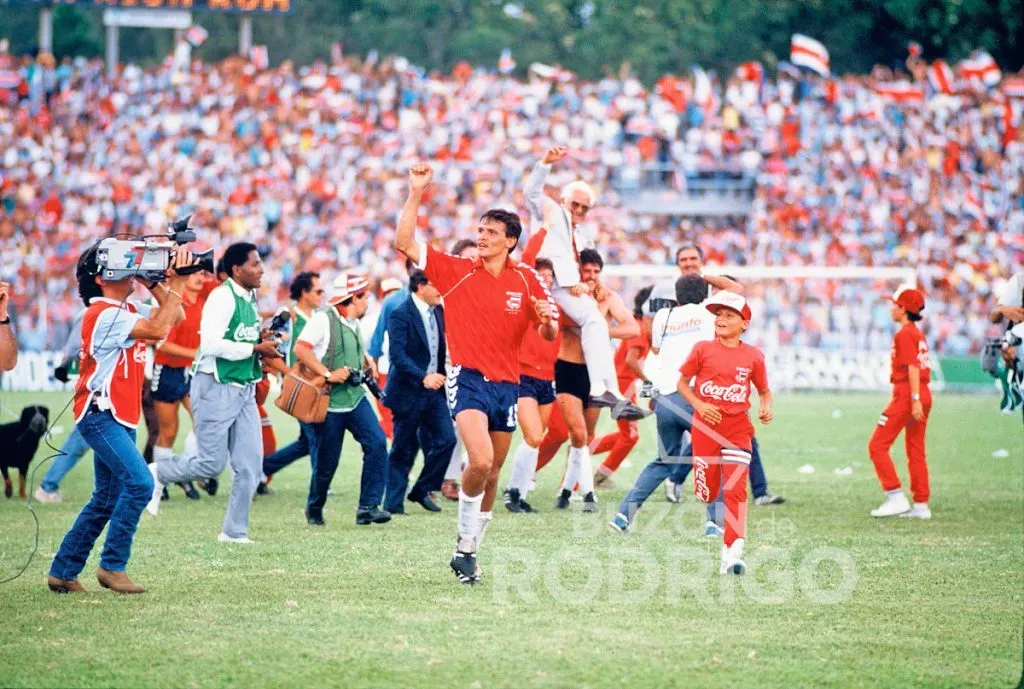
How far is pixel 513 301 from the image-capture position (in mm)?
8594

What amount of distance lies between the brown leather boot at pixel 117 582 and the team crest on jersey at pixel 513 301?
261cm

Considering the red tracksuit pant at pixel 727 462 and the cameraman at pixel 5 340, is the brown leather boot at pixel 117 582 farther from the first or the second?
the red tracksuit pant at pixel 727 462

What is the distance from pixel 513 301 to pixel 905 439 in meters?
4.87

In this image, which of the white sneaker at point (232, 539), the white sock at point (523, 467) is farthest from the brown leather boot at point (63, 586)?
the white sock at point (523, 467)

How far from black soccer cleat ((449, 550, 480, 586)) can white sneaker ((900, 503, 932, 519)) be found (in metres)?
4.95

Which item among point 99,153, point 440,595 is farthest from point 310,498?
point 99,153

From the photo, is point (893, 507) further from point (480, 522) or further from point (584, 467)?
point (480, 522)

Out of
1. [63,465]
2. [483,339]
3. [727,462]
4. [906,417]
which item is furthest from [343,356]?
[906,417]

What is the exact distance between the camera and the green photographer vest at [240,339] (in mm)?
9789

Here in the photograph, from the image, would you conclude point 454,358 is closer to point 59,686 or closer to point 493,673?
point 493,673

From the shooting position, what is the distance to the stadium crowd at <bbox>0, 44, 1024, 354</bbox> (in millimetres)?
33531

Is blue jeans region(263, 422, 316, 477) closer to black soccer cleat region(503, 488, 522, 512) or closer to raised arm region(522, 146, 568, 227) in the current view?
black soccer cleat region(503, 488, 522, 512)

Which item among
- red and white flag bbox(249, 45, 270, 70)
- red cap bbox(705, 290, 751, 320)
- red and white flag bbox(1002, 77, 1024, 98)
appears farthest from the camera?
red and white flag bbox(249, 45, 270, 70)

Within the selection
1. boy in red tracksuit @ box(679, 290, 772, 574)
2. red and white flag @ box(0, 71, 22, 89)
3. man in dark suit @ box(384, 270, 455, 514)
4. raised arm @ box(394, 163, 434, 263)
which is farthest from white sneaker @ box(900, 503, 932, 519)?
red and white flag @ box(0, 71, 22, 89)
